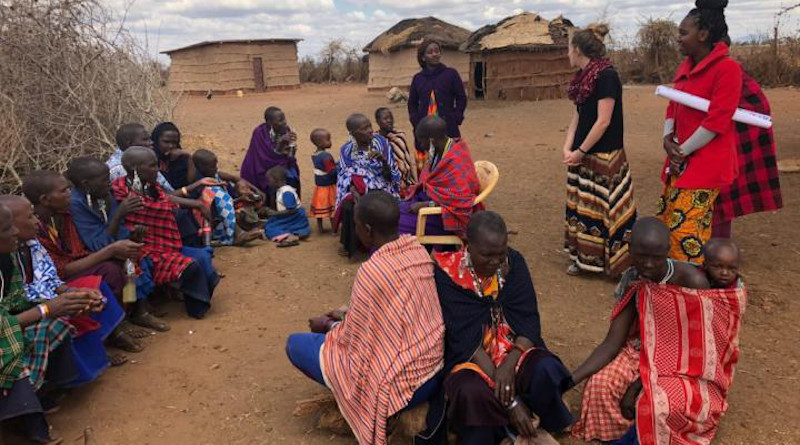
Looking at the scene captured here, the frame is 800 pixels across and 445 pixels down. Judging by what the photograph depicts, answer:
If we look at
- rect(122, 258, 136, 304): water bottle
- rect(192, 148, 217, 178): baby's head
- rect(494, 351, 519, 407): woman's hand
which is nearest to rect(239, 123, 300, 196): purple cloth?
rect(192, 148, 217, 178): baby's head

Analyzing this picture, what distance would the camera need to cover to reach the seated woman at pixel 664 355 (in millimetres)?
2537

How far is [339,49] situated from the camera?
30.1 metres

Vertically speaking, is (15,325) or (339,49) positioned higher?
(339,49)

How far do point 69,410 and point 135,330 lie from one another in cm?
87

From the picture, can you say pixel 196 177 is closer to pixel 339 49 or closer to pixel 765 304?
pixel 765 304

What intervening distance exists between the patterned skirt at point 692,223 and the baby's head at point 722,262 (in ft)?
3.52

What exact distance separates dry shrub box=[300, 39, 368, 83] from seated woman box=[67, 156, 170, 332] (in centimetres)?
2630

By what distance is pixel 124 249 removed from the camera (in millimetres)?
3680

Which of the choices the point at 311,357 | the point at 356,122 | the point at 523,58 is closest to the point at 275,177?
the point at 356,122

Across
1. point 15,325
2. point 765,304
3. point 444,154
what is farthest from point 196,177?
point 765,304

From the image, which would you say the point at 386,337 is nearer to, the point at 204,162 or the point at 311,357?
the point at 311,357

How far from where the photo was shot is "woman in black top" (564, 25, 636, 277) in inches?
165

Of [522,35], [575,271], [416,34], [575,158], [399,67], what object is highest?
[416,34]

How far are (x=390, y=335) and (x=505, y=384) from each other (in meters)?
0.50
